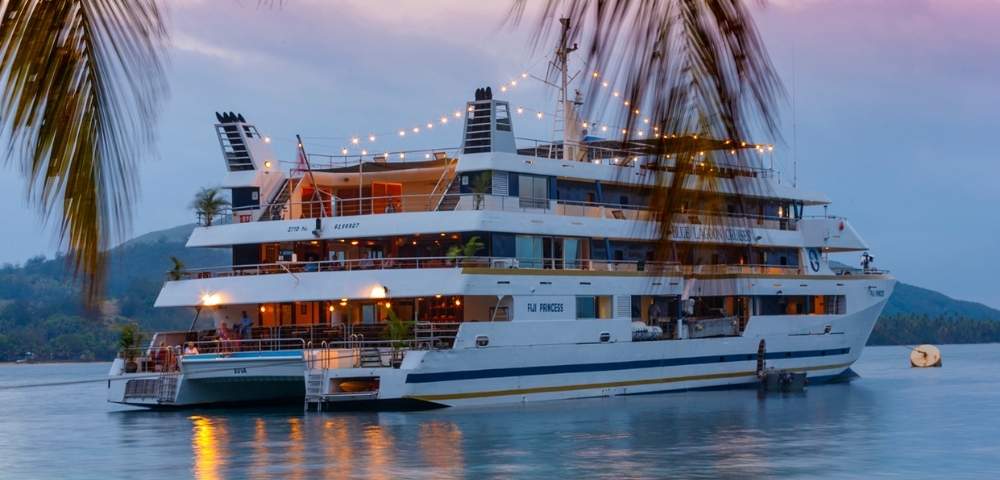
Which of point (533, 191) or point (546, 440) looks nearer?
point (546, 440)

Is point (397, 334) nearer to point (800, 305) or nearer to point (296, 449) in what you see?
point (296, 449)

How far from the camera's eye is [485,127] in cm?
2920

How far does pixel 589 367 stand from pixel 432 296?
384cm

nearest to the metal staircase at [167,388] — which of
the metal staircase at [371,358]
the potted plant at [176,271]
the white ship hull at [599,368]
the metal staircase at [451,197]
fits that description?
the potted plant at [176,271]

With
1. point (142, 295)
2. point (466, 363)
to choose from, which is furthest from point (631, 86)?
point (142, 295)

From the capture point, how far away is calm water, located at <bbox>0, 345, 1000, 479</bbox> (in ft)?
66.5

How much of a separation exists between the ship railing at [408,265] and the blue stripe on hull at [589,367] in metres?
2.04

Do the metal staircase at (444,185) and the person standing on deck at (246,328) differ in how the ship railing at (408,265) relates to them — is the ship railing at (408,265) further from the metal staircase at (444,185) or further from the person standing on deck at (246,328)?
the metal staircase at (444,185)

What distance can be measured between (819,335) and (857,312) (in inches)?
74.3

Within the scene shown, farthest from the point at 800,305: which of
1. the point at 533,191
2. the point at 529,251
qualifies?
the point at 529,251

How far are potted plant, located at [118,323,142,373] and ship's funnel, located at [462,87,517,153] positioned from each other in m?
7.87

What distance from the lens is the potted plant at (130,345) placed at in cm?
2953

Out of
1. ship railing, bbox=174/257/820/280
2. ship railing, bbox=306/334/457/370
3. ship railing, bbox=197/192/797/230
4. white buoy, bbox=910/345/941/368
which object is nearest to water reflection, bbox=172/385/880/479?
ship railing, bbox=306/334/457/370

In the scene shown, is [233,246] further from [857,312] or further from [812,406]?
[857,312]
